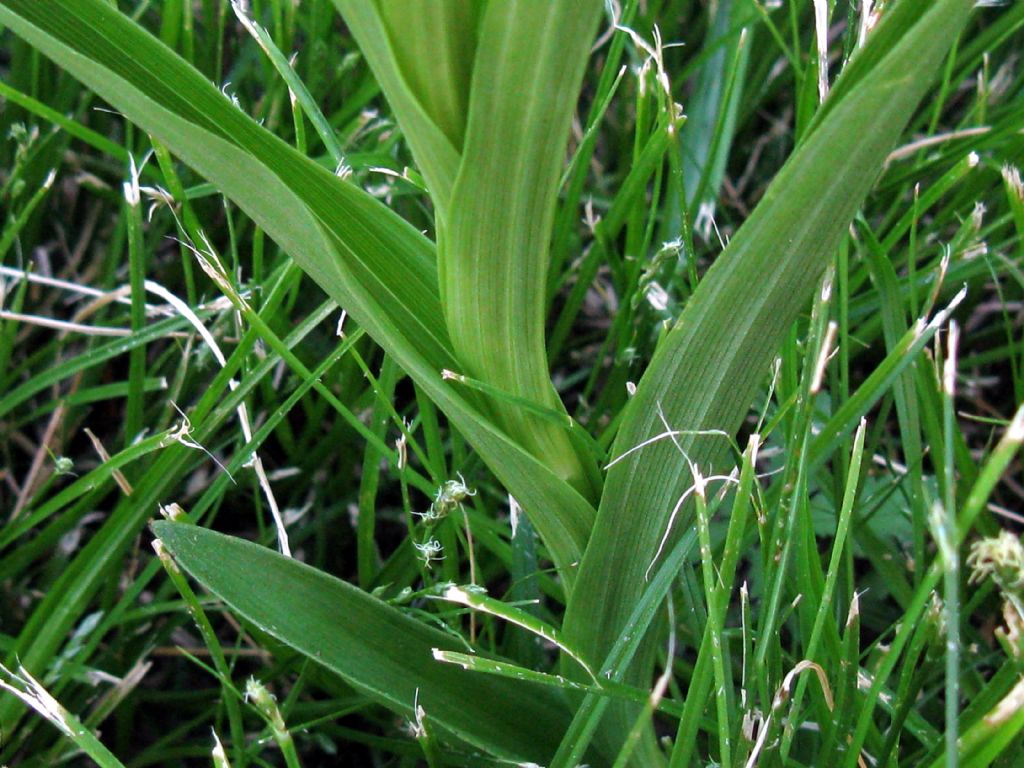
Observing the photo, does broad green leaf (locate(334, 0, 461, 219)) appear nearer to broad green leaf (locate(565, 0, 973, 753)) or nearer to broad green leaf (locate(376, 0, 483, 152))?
broad green leaf (locate(376, 0, 483, 152))

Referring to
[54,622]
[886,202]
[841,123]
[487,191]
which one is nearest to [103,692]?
[54,622]

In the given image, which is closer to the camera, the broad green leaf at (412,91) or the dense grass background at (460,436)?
the broad green leaf at (412,91)

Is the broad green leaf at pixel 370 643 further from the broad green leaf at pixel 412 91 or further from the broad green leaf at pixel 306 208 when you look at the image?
the broad green leaf at pixel 412 91

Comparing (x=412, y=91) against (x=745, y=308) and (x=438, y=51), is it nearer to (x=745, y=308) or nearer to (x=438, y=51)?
(x=438, y=51)

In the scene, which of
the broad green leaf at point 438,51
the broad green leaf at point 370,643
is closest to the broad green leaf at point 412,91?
the broad green leaf at point 438,51

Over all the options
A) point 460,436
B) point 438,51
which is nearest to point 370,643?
point 460,436

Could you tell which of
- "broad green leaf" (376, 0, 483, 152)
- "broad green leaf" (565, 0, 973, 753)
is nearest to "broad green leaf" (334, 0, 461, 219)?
"broad green leaf" (376, 0, 483, 152)

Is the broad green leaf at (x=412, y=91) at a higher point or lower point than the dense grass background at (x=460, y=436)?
higher
